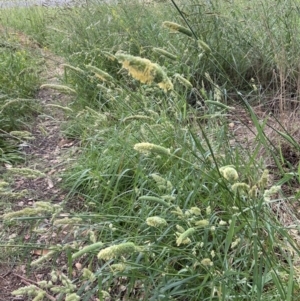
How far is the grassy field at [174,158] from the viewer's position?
57.4 inches

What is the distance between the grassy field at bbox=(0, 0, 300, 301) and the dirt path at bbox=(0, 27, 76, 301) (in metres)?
0.06

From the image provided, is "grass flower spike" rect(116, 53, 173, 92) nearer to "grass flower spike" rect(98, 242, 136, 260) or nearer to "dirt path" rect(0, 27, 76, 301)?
"grass flower spike" rect(98, 242, 136, 260)

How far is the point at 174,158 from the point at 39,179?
115 cm

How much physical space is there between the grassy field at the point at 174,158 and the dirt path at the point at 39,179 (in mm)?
60

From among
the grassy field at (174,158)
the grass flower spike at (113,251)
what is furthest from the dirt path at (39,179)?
the grass flower spike at (113,251)

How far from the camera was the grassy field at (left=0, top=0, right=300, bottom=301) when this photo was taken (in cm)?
146

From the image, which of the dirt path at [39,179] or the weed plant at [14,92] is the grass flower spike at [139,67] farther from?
the weed plant at [14,92]

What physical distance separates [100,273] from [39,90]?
10.4ft

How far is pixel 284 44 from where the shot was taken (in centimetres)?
312

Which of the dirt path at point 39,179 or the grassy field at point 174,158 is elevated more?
the grassy field at point 174,158

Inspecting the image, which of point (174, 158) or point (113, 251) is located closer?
point (113, 251)

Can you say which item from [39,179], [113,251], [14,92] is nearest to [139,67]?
[113,251]

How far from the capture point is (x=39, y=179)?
301cm

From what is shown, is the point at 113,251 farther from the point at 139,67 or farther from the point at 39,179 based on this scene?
the point at 39,179
